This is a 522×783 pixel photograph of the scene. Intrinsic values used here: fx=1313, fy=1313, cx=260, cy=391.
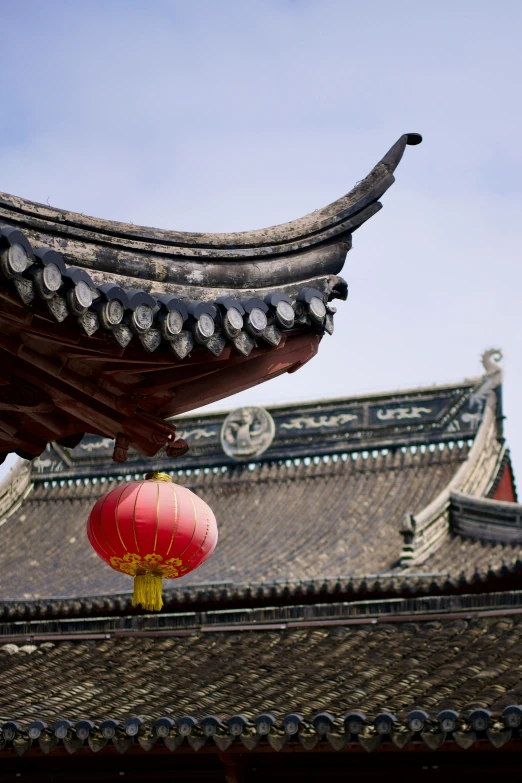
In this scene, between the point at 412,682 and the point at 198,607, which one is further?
the point at 198,607

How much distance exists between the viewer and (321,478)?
1622 cm

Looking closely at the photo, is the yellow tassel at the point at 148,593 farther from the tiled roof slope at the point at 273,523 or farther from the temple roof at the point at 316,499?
the tiled roof slope at the point at 273,523

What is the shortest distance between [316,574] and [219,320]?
8544 mm

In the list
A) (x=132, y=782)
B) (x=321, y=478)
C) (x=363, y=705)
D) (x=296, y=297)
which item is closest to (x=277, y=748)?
(x=363, y=705)

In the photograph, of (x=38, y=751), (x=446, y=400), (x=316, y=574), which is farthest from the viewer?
(x=446, y=400)

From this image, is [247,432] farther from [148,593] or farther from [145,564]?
[148,593]

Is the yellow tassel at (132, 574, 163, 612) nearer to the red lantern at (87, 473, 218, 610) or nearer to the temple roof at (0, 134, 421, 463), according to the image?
the red lantern at (87, 473, 218, 610)

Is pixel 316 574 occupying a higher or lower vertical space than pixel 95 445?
lower

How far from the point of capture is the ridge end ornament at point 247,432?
54.7 feet

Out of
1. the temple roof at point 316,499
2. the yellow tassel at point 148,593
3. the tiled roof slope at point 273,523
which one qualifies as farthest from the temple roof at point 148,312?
the tiled roof slope at point 273,523

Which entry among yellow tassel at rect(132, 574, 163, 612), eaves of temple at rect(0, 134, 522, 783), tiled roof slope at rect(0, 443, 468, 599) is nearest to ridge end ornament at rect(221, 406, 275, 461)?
eaves of temple at rect(0, 134, 522, 783)

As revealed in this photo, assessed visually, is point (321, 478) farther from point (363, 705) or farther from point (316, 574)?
point (363, 705)

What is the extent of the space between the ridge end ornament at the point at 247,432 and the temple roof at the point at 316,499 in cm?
8

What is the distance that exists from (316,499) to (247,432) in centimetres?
166
